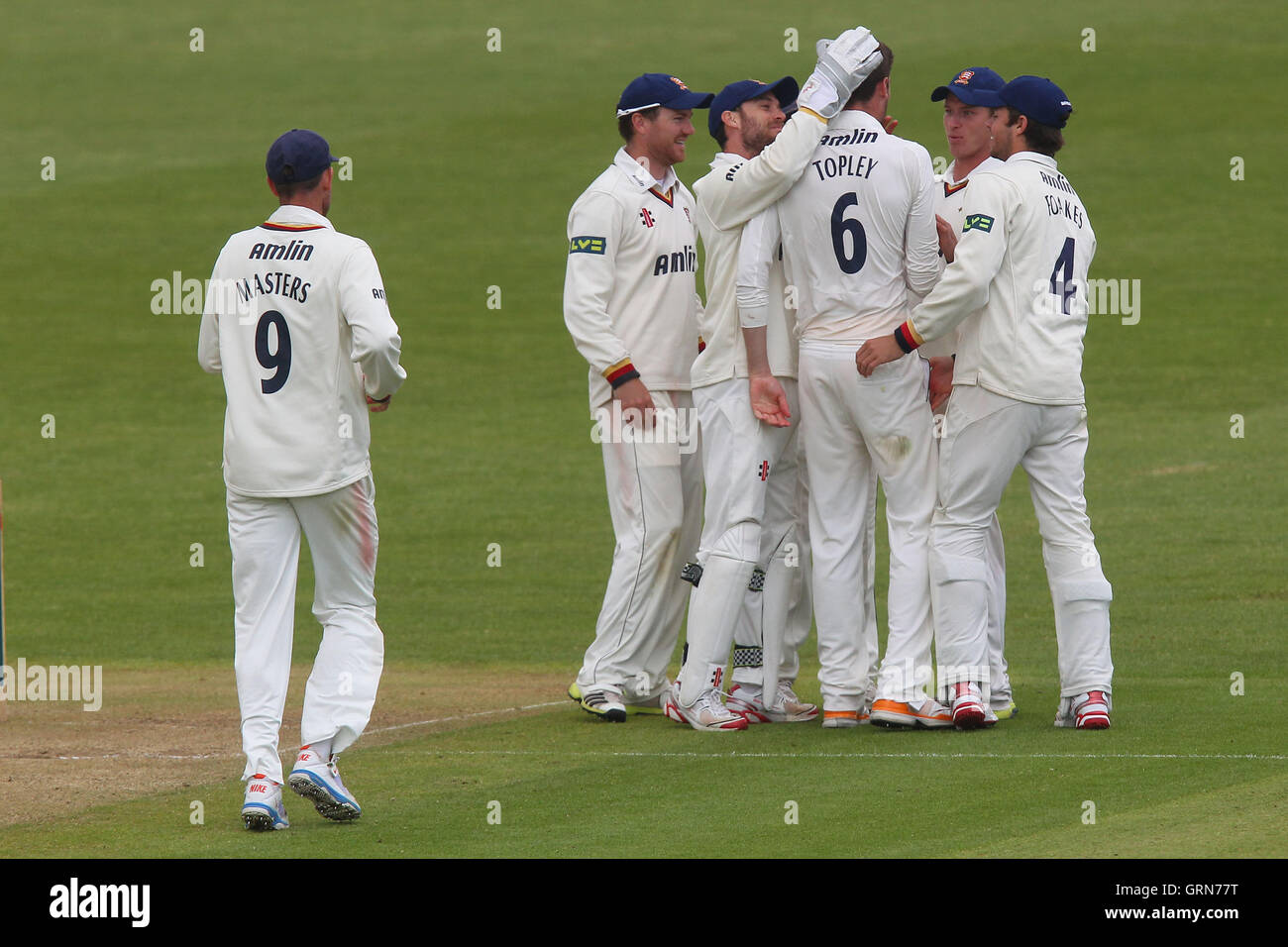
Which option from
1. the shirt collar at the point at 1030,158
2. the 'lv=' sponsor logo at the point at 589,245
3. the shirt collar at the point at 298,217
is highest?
the shirt collar at the point at 1030,158

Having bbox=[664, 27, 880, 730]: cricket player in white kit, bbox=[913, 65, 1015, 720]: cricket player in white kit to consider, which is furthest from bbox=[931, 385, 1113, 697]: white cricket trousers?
bbox=[664, 27, 880, 730]: cricket player in white kit

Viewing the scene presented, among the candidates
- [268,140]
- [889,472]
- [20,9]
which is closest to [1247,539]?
[889,472]

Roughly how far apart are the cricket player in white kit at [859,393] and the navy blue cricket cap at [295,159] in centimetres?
214

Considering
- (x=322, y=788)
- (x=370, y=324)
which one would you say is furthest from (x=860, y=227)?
(x=322, y=788)

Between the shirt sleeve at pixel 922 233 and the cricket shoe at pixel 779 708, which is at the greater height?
the shirt sleeve at pixel 922 233

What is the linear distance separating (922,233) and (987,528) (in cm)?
125

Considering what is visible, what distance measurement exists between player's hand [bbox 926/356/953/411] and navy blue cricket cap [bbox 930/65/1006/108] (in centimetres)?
109

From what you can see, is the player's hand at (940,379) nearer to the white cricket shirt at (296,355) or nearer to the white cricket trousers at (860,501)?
the white cricket trousers at (860,501)

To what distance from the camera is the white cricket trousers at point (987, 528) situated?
794 cm

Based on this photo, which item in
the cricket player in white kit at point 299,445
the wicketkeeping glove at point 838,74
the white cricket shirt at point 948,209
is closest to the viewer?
the cricket player in white kit at point 299,445

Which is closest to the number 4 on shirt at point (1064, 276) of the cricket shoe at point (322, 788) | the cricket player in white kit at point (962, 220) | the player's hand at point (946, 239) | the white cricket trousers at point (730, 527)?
the cricket player in white kit at point (962, 220)

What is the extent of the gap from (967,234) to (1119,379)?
14517 mm

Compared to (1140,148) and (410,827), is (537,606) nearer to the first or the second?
(410,827)

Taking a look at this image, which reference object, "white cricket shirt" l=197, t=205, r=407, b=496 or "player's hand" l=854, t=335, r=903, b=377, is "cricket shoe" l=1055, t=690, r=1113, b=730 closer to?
"player's hand" l=854, t=335, r=903, b=377
